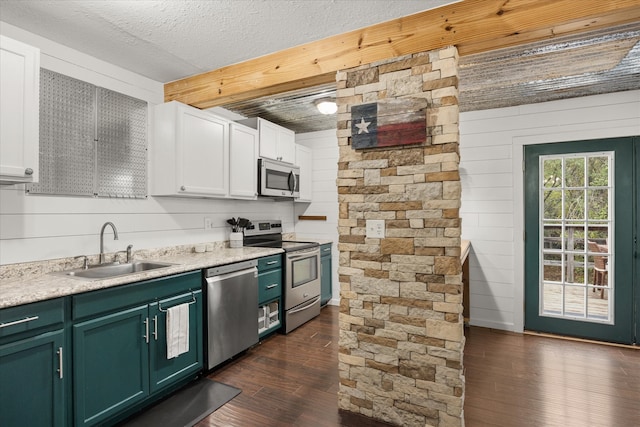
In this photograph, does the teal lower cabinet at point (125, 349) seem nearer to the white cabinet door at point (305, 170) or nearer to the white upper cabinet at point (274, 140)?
the white upper cabinet at point (274, 140)

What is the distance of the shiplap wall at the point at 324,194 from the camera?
490 cm

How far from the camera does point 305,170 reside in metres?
4.84

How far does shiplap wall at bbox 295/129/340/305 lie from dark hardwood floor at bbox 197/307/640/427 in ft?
5.19

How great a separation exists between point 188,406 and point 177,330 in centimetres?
52

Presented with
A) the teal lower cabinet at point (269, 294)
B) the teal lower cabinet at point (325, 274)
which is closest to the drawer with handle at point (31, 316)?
the teal lower cabinet at point (269, 294)

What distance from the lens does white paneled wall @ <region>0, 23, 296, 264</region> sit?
220 cm

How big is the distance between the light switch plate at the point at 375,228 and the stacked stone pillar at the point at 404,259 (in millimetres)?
30

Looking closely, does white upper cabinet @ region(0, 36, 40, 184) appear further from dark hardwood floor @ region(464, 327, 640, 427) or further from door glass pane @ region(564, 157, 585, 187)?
door glass pane @ region(564, 157, 585, 187)

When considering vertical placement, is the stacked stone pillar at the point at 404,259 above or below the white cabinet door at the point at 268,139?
below

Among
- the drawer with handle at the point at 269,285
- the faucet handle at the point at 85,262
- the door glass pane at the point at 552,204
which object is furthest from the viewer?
the door glass pane at the point at 552,204

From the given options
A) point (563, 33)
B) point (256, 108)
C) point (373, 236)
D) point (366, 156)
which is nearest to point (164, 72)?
point (256, 108)

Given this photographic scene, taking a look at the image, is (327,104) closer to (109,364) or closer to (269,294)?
(269,294)

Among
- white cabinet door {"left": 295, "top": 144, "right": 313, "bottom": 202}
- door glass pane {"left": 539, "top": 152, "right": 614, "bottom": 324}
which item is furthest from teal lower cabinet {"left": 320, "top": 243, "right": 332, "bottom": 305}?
door glass pane {"left": 539, "top": 152, "right": 614, "bottom": 324}

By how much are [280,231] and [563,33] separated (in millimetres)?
3706
